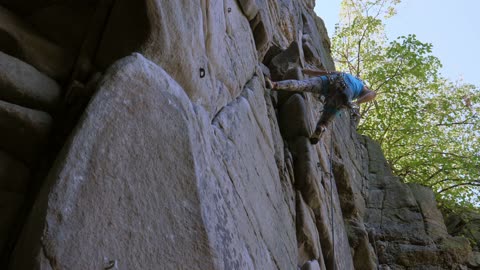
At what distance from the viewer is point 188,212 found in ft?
10.2

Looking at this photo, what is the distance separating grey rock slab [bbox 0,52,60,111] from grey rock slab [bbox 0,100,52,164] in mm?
117

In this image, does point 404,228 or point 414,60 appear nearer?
point 404,228

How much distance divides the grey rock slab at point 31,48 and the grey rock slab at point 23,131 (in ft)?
1.64

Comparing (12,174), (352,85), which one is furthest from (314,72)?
(12,174)

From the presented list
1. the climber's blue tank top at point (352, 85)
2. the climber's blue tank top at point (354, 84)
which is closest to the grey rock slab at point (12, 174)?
the climber's blue tank top at point (352, 85)

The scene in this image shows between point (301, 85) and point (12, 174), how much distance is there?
660 cm

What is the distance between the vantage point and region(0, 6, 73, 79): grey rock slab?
3.45m

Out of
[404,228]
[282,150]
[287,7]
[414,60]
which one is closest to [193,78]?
[282,150]

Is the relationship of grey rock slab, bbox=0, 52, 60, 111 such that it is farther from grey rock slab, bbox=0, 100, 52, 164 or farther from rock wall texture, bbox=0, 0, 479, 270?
grey rock slab, bbox=0, 100, 52, 164

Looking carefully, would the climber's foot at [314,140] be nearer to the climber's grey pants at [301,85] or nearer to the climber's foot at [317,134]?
the climber's foot at [317,134]

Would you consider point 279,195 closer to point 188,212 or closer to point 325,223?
point 325,223

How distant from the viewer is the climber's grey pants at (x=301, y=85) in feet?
28.5

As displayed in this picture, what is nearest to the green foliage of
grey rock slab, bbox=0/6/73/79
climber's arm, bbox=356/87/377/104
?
climber's arm, bbox=356/87/377/104

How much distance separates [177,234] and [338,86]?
23.3 feet
